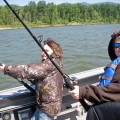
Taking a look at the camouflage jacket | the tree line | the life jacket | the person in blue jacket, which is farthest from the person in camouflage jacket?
the tree line

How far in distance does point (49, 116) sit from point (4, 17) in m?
71.4

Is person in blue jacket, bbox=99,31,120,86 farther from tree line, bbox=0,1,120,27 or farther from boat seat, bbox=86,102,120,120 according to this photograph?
tree line, bbox=0,1,120,27

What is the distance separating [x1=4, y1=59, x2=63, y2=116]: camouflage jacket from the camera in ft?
9.99

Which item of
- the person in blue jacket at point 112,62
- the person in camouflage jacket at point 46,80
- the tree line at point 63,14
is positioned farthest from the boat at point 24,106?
the tree line at point 63,14

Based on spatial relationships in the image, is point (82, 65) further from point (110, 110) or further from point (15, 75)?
point (110, 110)

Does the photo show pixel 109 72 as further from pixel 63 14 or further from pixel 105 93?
pixel 63 14

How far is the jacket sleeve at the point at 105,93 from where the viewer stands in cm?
215

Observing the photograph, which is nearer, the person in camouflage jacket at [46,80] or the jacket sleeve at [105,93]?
the jacket sleeve at [105,93]

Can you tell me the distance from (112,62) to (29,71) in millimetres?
967

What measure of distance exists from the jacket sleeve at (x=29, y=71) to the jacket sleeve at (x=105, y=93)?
0.94 m

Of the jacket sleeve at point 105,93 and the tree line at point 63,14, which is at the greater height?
the jacket sleeve at point 105,93

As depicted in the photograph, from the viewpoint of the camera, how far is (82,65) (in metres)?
10.6

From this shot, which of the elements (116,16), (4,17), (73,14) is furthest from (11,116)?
(116,16)

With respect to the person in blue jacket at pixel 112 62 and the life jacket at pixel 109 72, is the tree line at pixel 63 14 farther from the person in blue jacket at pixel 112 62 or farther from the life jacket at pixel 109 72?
the life jacket at pixel 109 72
